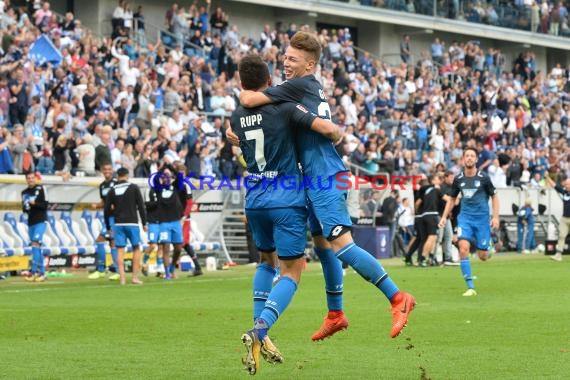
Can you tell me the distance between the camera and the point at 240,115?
9.22 m

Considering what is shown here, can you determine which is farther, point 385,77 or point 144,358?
point 385,77

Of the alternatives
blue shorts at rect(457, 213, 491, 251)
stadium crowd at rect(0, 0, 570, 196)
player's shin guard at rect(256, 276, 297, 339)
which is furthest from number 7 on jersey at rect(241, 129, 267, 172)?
stadium crowd at rect(0, 0, 570, 196)

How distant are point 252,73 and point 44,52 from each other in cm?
1956

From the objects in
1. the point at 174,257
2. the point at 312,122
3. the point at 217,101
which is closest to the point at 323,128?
the point at 312,122

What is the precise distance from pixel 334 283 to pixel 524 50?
4920 centimetres

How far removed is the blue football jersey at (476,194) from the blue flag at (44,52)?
12.7m

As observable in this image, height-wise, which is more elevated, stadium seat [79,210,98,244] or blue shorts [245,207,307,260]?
blue shorts [245,207,307,260]

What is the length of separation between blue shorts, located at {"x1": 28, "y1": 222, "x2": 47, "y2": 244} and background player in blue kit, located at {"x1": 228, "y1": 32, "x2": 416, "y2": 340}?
1396 cm

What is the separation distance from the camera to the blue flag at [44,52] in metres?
27.6

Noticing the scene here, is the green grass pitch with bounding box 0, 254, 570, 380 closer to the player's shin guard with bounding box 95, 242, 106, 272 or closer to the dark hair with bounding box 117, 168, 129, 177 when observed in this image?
the dark hair with bounding box 117, 168, 129, 177

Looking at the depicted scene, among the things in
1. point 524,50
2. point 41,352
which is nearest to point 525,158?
point 524,50

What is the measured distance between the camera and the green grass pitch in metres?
9.27

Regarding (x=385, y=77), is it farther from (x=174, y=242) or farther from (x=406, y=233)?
(x=174, y=242)

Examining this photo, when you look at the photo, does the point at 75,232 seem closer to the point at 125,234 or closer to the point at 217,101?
the point at 125,234
